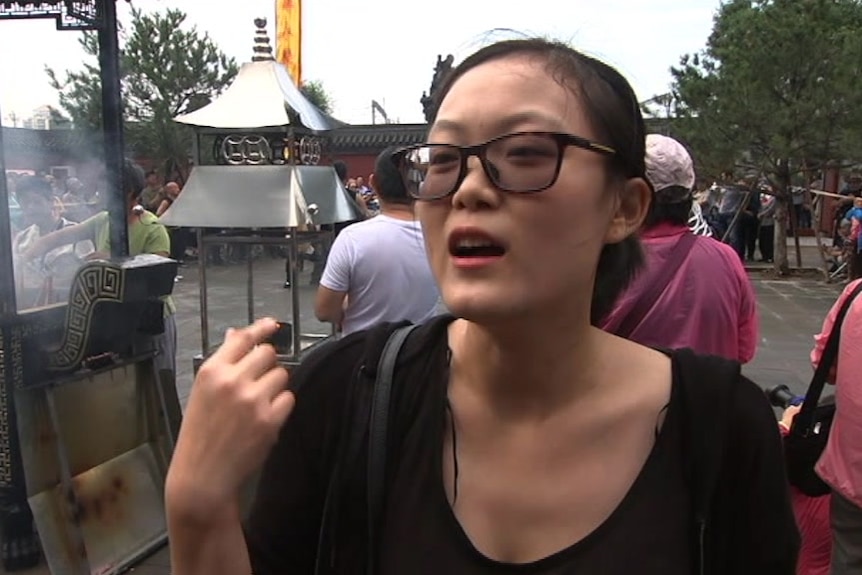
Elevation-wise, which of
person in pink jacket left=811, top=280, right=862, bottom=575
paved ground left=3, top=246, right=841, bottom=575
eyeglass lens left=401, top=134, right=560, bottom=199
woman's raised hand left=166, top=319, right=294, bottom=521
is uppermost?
eyeglass lens left=401, top=134, right=560, bottom=199

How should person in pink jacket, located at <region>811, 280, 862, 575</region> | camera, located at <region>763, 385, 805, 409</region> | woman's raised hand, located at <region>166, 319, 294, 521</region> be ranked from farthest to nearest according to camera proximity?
camera, located at <region>763, 385, 805, 409</region> < person in pink jacket, located at <region>811, 280, 862, 575</region> < woman's raised hand, located at <region>166, 319, 294, 521</region>

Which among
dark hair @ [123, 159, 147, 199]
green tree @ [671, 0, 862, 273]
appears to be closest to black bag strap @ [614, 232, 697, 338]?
dark hair @ [123, 159, 147, 199]

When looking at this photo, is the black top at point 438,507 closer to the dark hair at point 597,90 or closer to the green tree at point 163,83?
the dark hair at point 597,90

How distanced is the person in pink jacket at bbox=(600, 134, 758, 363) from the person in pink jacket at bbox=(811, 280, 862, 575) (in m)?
0.32

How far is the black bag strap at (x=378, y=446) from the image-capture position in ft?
3.51

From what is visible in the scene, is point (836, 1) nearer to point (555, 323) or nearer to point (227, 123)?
point (227, 123)

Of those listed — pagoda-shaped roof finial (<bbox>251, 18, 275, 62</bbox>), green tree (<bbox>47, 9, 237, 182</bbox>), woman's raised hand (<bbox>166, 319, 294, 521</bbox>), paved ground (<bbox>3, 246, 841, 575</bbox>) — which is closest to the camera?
woman's raised hand (<bbox>166, 319, 294, 521</bbox>)

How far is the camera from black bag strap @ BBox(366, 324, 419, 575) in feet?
3.51

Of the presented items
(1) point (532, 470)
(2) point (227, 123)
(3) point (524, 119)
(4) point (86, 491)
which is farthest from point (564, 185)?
(2) point (227, 123)

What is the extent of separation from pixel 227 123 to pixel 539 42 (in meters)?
3.85

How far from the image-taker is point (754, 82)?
11070 millimetres

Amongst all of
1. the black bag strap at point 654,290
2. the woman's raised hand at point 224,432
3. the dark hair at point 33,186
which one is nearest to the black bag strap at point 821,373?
the black bag strap at point 654,290

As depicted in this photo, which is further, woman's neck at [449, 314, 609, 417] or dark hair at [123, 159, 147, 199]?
dark hair at [123, 159, 147, 199]

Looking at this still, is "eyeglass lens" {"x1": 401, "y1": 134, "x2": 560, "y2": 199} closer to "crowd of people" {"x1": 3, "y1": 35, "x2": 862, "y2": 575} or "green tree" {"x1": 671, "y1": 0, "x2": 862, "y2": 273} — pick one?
"crowd of people" {"x1": 3, "y1": 35, "x2": 862, "y2": 575}
